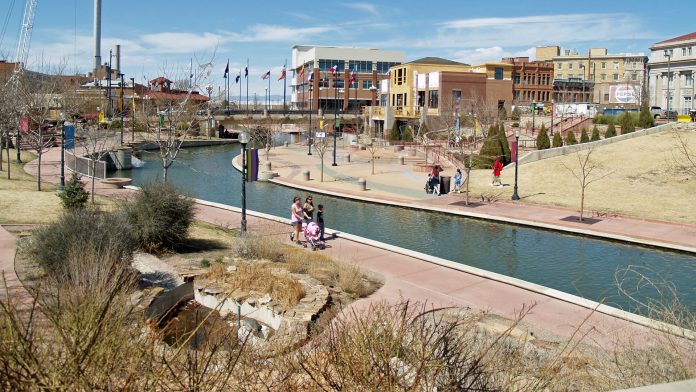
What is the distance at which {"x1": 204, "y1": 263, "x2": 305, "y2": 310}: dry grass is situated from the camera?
14086mm

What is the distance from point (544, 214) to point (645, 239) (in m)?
5.56

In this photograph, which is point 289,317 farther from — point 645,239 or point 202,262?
point 645,239

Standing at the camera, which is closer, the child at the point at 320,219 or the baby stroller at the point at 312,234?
the baby stroller at the point at 312,234

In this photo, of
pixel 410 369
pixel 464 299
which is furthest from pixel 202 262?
pixel 410 369

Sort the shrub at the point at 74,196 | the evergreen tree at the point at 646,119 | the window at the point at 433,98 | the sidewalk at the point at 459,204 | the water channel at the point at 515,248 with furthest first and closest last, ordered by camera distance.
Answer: the window at the point at 433,98, the evergreen tree at the point at 646,119, the sidewalk at the point at 459,204, the shrub at the point at 74,196, the water channel at the point at 515,248

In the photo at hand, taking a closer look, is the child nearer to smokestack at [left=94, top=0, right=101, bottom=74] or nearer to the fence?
the fence

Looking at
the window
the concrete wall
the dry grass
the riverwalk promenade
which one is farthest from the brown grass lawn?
the window

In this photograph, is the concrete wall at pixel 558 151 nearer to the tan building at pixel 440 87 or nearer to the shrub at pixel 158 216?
the tan building at pixel 440 87

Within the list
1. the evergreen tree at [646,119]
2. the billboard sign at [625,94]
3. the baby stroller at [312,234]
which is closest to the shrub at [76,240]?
the baby stroller at [312,234]

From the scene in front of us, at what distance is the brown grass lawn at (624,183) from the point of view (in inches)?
1132

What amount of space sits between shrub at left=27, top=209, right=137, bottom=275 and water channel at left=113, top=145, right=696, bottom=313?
9054 mm

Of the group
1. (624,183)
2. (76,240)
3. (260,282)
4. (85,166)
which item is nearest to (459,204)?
(624,183)

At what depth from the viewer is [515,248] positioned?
73.4ft

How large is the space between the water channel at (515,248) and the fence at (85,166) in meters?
7.15
